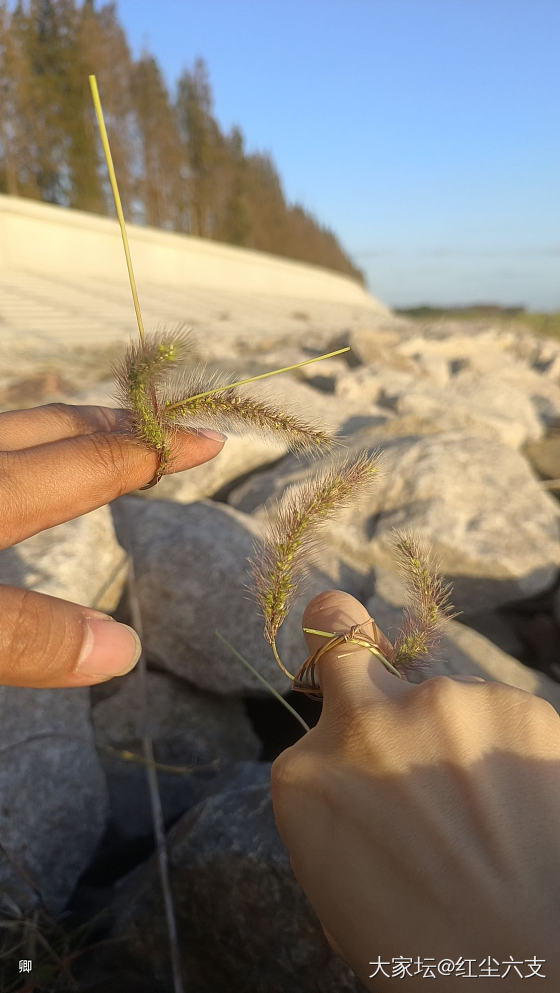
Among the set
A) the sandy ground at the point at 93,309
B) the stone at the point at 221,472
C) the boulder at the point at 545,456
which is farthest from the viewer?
the sandy ground at the point at 93,309

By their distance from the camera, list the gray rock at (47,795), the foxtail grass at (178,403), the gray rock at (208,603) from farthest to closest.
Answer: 1. the gray rock at (208,603)
2. the gray rock at (47,795)
3. the foxtail grass at (178,403)

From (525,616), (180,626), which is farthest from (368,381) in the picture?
(180,626)

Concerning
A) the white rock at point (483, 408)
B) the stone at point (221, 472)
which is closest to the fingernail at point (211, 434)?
the stone at point (221, 472)

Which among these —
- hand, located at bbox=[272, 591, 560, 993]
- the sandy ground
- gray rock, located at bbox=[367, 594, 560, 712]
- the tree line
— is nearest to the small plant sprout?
hand, located at bbox=[272, 591, 560, 993]

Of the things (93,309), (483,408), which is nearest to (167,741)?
(483,408)

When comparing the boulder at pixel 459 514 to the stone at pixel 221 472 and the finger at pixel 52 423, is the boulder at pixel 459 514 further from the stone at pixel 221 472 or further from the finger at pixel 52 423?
the finger at pixel 52 423

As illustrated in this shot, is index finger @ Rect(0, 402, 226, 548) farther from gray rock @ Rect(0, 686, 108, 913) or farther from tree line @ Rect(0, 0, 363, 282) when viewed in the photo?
tree line @ Rect(0, 0, 363, 282)
